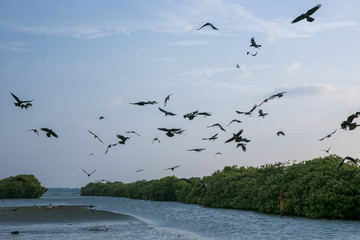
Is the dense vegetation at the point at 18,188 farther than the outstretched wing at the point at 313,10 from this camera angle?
Yes

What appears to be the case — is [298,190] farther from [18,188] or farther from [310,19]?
[18,188]

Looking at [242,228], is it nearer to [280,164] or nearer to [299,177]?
[299,177]

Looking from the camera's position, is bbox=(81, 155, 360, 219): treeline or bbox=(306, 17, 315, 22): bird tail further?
bbox=(81, 155, 360, 219): treeline

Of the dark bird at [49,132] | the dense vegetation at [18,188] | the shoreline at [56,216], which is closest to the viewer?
the dark bird at [49,132]

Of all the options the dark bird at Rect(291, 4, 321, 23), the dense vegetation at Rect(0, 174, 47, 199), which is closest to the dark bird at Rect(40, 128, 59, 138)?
the dark bird at Rect(291, 4, 321, 23)

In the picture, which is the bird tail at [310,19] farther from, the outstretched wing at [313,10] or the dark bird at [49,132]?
the dark bird at [49,132]

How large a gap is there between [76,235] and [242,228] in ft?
30.5

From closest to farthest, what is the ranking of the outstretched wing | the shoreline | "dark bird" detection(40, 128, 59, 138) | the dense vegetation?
the outstretched wing
"dark bird" detection(40, 128, 59, 138)
the shoreline
the dense vegetation

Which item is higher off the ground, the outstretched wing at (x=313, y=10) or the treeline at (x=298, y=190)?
the outstretched wing at (x=313, y=10)

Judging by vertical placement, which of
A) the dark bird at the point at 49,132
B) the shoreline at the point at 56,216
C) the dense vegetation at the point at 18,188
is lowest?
the shoreline at the point at 56,216

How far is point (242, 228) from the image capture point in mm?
23312

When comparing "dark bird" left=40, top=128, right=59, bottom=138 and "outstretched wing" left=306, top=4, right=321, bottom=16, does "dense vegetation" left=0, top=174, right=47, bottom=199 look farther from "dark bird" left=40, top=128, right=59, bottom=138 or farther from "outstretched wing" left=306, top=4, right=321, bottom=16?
"outstretched wing" left=306, top=4, right=321, bottom=16

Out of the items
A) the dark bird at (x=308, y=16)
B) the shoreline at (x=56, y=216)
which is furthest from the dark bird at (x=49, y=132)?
the shoreline at (x=56, y=216)

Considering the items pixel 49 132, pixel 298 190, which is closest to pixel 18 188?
pixel 298 190
